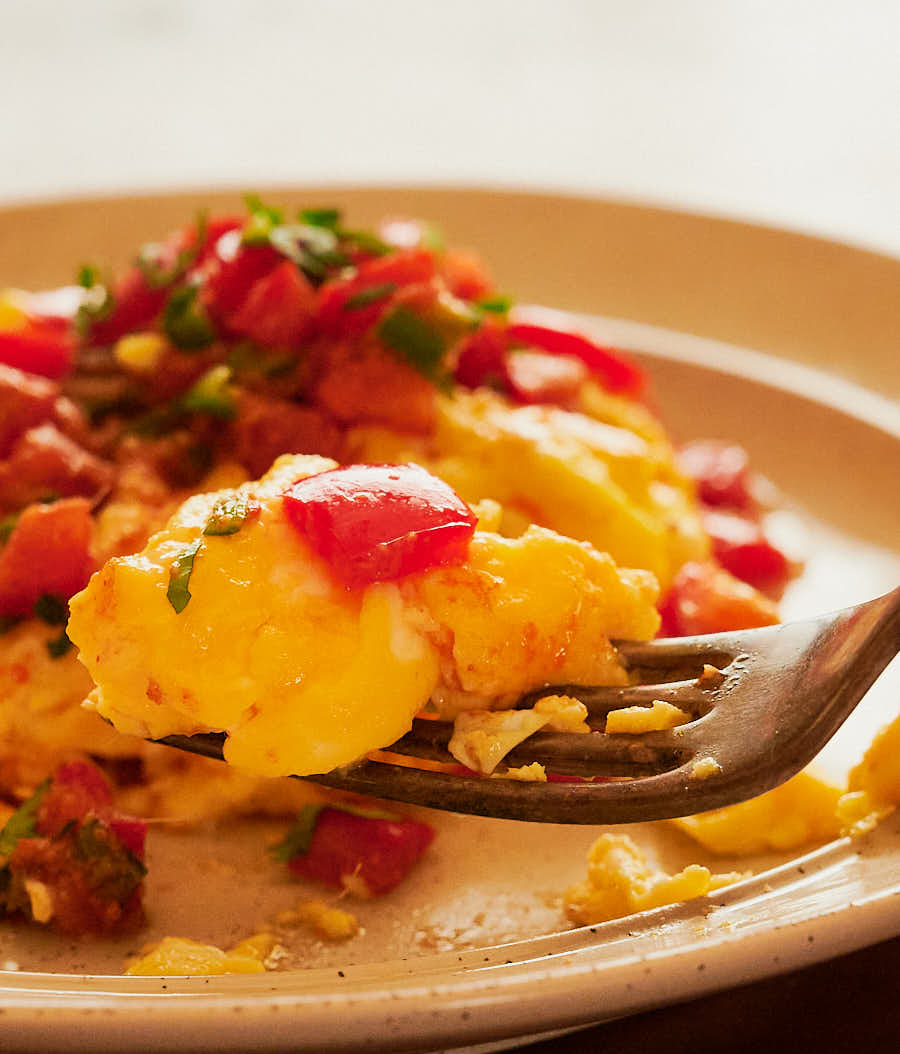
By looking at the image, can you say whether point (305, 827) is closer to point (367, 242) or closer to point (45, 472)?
point (45, 472)

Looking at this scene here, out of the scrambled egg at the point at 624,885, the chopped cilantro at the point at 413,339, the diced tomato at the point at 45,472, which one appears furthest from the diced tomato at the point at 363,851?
the chopped cilantro at the point at 413,339

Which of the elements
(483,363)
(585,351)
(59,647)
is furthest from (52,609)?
(585,351)

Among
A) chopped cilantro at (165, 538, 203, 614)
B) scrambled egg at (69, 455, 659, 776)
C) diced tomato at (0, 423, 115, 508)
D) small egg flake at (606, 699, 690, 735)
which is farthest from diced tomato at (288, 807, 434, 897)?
diced tomato at (0, 423, 115, 508)

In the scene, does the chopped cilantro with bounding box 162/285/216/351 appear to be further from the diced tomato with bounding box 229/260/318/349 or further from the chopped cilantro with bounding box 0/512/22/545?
the chopped cilantro with bounding box 0/512/22/545

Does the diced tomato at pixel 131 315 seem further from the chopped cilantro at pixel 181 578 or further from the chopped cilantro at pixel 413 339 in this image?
the chopped cilantro at pixel 181 578

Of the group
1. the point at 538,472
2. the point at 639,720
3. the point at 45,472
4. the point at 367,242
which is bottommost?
the point at 45,472

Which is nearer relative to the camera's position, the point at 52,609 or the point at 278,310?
the point at 52,609

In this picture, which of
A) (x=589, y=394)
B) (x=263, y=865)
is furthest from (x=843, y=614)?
(x=589, y=394)
